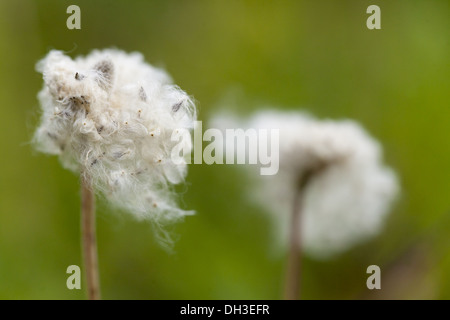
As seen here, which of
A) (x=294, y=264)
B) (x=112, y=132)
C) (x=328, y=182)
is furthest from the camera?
(x=328, y=182)

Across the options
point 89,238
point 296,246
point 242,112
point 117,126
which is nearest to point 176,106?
point 117,126

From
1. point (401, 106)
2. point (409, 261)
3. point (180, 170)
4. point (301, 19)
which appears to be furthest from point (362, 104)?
point (180, 170)

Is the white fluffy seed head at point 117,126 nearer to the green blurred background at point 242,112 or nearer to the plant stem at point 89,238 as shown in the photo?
the plant stem at point 89,238

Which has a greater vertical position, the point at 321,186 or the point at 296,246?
the point at 321,186

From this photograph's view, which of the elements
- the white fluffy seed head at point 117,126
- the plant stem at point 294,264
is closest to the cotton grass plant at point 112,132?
the white fluffy seed head at point 117,126

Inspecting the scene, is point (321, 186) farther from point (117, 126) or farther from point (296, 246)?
point (117, 126)

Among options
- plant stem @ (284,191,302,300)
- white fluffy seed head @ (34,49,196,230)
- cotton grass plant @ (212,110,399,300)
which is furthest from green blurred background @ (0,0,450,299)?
white fluffy seed head @ (34,49,196,230)
